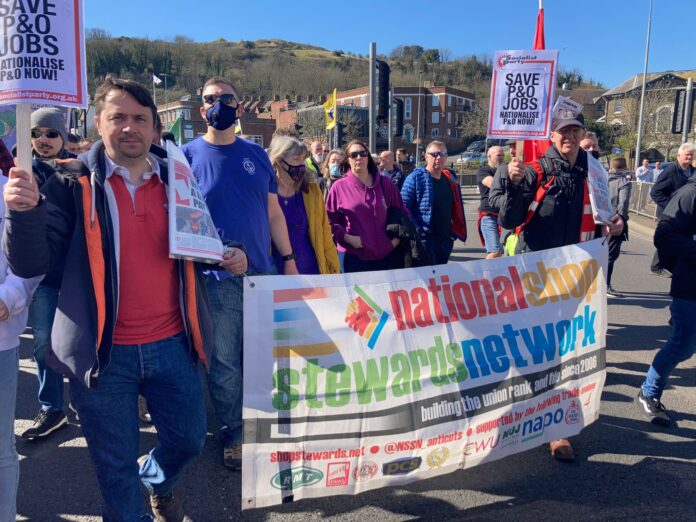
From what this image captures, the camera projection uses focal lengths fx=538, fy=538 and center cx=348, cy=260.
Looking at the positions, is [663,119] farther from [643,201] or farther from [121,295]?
[121,295]

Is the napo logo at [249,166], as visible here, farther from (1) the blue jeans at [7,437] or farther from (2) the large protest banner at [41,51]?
(1) the blue jeans at [7,437]

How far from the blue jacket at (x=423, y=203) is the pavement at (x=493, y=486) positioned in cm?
238

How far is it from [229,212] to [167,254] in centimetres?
85

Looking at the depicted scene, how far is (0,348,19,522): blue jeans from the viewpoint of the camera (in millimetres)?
2145

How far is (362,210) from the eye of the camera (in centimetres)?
456

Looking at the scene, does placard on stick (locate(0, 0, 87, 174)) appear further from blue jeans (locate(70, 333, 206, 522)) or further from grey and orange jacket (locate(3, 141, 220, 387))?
blue jeans (locate(70, 333, 206, 522))

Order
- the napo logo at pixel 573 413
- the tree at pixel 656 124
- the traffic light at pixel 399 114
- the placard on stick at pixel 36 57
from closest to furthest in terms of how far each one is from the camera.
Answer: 1. the placard on stick at pixel 36 57
2. the napo logo at pixel 573 413
3. the traffic light at pixel 399 114
4. the tree at pixel 656 124

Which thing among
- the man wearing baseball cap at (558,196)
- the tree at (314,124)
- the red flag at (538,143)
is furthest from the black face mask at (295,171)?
the tree at (314,124)

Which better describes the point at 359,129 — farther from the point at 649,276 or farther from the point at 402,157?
the point at 649,276

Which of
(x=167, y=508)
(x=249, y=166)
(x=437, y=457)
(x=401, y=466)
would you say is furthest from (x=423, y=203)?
(x=167, y=508)

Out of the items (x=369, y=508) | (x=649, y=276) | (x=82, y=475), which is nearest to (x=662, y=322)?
(x=649, y=276)

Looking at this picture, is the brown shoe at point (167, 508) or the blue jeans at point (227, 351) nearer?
the brown shoe at point (167, 508)

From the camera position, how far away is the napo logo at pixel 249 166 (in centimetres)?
317

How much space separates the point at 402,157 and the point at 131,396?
11.9 metres
